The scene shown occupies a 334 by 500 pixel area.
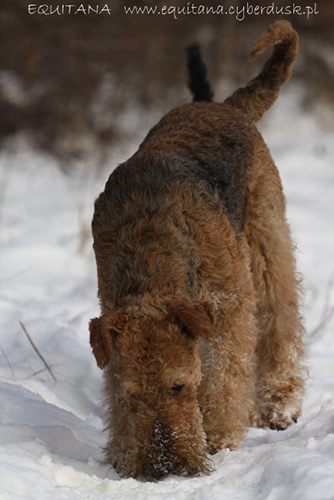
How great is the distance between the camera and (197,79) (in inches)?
202

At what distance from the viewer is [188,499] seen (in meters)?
2.71

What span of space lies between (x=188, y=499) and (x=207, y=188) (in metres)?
1.47

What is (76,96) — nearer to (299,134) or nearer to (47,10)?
(47,10)

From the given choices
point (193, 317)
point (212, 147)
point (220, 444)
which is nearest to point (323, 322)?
point (212, 147)

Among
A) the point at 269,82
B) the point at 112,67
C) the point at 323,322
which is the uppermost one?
the point at 112,67

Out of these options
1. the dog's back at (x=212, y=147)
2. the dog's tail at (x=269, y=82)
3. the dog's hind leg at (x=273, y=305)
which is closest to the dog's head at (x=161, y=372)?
the dog's back at (x=212, y=147)

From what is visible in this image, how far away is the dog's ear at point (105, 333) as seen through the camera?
3088 mm

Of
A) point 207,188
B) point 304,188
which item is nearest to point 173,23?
point 304,188

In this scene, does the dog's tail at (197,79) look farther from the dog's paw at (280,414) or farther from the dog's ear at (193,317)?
the dog's ear at (193,317)

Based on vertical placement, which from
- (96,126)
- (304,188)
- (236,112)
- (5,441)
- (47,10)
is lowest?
(5,441)

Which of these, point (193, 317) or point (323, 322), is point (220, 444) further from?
point (323, 322)

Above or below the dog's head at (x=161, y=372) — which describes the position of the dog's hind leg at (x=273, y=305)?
above

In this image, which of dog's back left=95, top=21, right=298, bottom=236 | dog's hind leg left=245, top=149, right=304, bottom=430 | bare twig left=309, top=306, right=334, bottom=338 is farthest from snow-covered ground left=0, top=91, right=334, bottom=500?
dog's back left=95, top=21, right=298, bottom=236

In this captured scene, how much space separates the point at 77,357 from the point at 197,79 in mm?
1694
